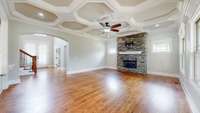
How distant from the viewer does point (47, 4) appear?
11.6 ft

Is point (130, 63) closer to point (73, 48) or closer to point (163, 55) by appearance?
point (163, 55)

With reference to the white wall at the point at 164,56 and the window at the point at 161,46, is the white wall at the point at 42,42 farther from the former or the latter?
the window at the point at 161,46

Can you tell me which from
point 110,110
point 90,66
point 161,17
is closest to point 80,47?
point 90,66

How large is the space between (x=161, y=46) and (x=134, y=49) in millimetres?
1717

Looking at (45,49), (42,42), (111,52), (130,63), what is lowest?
(130,63)

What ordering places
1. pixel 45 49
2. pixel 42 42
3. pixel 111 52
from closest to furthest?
pixel 111 52 < pixel 42 42 < pixel 45 49

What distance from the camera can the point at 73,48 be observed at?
7.22 m

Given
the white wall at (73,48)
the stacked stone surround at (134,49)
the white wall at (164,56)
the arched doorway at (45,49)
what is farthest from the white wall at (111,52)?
the arched doorway at (45,49)

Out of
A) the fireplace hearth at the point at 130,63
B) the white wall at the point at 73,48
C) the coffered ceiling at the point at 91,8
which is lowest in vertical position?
the fireplace hearth at the point at 130,63

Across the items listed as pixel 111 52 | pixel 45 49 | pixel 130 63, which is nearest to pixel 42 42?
pixel 45 49

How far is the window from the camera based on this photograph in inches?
246

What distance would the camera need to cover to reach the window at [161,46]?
6.24 metres

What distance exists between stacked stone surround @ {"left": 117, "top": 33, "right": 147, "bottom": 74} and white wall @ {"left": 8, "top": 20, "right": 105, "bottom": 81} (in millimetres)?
1780

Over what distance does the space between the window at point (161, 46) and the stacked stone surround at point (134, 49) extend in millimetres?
649
